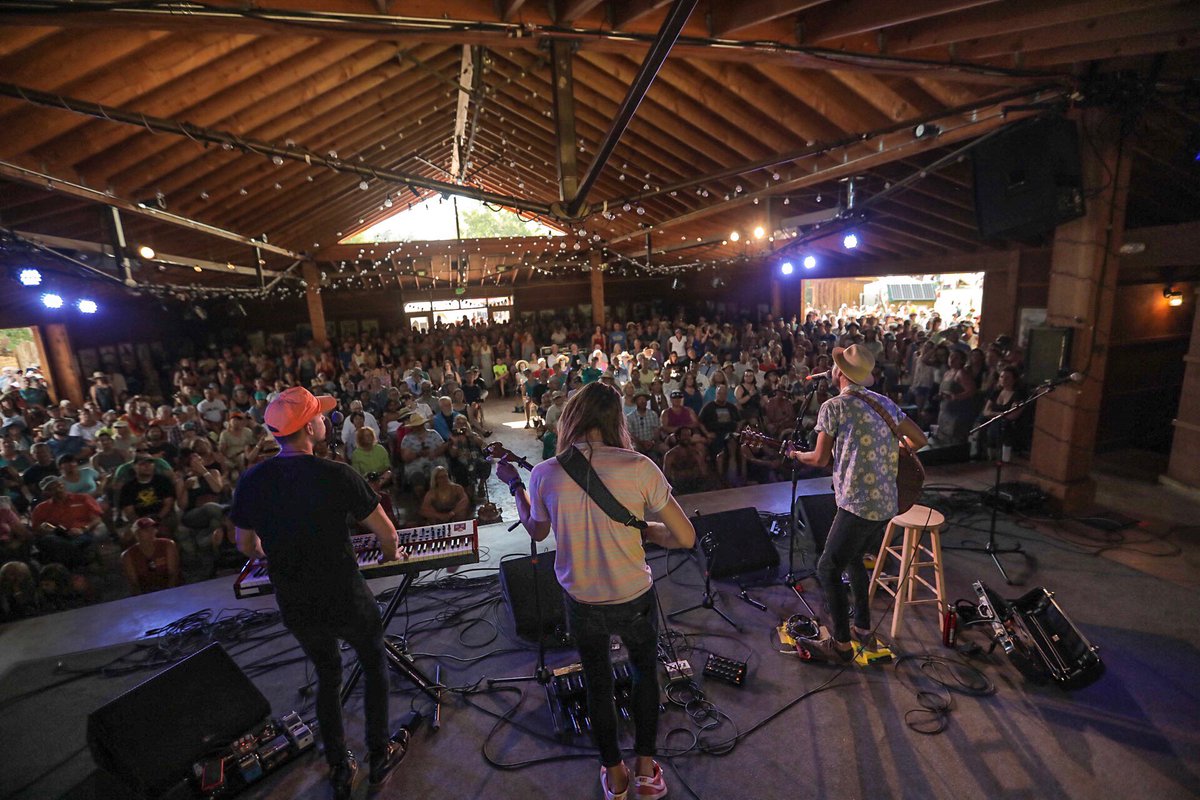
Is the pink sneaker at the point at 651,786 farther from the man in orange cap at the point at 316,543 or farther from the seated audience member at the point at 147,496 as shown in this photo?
the seated audience member at the point at 147,496

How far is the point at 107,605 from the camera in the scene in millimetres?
3982

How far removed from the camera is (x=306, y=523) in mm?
2043

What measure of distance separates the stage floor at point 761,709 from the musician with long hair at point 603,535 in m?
0.71

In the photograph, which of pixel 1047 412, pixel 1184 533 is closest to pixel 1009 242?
pixel 1047 412

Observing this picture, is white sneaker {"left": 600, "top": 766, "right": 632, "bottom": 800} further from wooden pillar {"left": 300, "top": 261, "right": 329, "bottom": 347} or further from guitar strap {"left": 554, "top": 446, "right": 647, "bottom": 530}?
wooden pillar {"left": 300, "top": 261, "right": 329, "bottom": 347}

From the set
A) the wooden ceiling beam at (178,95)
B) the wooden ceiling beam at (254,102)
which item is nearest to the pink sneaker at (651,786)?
the wooden ceiling beam at (178,95)

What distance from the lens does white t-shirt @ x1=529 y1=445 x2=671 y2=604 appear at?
1.86 metres

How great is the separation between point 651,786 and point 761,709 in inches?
30.6

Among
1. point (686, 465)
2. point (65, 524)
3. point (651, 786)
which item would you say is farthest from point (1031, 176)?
point (65, 524)

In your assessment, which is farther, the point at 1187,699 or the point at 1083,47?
the point at 1083,47

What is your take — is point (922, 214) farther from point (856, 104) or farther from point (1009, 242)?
point (856, 104)

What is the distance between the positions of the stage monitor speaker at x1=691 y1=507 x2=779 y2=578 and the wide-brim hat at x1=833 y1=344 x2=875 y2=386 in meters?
1.41

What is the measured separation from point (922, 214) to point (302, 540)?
971cm

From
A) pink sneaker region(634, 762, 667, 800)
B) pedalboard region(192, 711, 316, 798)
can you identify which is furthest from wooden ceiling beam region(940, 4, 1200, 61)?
pedalboard region(192, 711, 316, 798)
